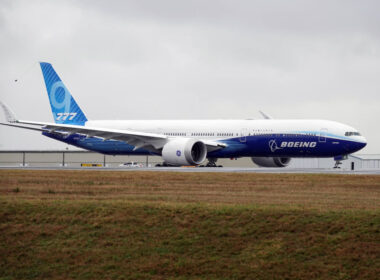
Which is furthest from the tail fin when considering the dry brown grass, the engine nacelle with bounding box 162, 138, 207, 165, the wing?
the dry brown grass

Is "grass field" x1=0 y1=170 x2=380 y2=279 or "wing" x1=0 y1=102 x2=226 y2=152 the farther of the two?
"wing" x1=0 y1=102 x2=226 y2=152

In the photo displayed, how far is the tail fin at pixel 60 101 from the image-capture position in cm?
6116

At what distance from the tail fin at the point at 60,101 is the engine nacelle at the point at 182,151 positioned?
14.2m

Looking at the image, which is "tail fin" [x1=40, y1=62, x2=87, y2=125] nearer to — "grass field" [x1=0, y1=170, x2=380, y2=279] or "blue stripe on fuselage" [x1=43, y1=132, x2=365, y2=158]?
"blue stripe on fuselage" [x1=43, y1=132, x2=365, y2=158]

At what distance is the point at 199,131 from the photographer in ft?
180

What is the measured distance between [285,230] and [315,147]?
101 feet

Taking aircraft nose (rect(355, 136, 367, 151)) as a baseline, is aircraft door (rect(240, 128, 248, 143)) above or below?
above

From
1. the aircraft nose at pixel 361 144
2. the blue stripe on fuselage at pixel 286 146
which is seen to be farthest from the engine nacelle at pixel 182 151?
the aircraft nose at pixel 361 144

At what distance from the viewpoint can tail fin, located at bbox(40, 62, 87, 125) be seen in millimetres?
61156

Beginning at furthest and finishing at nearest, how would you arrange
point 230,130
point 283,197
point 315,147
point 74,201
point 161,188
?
point 230,130 < point 315,147 < point 161,188 < point 283,197 < point 74,201

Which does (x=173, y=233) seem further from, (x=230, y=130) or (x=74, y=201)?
(x=230, y=130)

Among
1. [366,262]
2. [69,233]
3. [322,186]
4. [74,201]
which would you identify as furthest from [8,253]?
[322,186]

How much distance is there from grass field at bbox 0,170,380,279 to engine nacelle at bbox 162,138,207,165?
22503mm

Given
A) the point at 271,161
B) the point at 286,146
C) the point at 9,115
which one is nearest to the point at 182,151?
the point at 286,146
